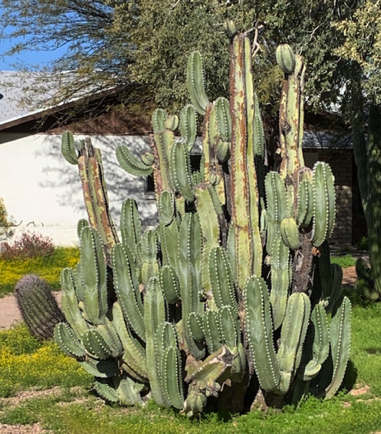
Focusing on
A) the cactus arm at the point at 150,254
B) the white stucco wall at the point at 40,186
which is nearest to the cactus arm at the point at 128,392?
the cactus arm at the point at 150,254

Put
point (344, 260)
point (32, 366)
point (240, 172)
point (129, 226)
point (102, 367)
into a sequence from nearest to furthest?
point (240, 172) < point (102, 367) < point (129, 226) < point (32, 366) < point (344, 260)

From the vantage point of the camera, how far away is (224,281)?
5.48 meters

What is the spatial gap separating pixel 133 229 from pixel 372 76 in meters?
4.54

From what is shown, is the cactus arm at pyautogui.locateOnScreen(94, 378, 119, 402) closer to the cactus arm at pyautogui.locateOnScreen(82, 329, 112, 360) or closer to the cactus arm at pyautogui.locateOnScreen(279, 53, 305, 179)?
the cactus arm at pyautogui.locateOnScreen(82, 329, 112, 360)

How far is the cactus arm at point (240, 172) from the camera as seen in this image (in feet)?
18.6

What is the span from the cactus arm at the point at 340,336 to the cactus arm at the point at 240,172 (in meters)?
1.02

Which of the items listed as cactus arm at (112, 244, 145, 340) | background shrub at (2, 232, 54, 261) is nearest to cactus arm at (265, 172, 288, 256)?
cactus arm at (112, 244, 145, 340)

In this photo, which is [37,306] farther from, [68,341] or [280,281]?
[280,281]

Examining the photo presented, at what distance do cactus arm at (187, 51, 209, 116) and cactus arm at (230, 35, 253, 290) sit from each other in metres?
0.55

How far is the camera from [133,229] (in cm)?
642

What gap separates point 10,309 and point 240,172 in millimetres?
7780

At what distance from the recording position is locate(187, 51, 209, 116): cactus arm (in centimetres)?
620

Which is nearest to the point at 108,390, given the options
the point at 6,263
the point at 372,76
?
the point at 372,76

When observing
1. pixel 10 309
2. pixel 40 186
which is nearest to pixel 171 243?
pixel 10 309
